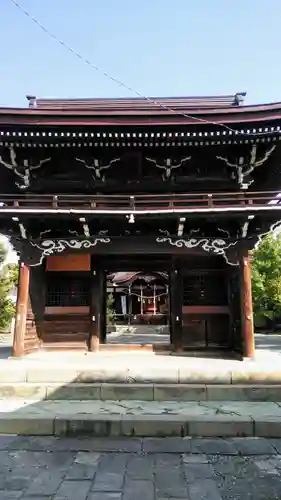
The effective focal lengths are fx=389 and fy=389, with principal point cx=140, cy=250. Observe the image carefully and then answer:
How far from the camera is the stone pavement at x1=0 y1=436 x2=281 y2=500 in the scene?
4391mm

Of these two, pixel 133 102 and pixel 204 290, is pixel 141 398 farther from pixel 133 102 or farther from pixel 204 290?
pixel 133 102

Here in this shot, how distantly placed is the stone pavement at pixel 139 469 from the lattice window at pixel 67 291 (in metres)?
6.39

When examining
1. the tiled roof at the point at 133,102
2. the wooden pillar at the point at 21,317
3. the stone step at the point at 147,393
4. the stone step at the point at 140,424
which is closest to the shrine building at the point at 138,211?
the wooden pillar at the point at 21,317

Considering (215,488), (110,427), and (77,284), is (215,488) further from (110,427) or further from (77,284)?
(77,284)

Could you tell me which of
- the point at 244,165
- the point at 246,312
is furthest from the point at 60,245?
the point at 244,165

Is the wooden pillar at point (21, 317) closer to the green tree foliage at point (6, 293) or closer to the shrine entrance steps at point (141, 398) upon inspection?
the shrine entrance steps at point (141, 398)

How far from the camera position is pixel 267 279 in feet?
91.2

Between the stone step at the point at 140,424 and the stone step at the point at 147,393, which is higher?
the stone step at the point at 147,393

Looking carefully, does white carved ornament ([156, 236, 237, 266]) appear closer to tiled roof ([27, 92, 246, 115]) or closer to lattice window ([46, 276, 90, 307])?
lattice window ([46, 276, 90, 307])

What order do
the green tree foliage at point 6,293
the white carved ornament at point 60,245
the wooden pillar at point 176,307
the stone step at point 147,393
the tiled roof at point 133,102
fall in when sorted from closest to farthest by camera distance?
the stone step at point 147,393 → the white carved ornament at point 60,245 → the wooden pillar at point 176,307 → the tiled roof at point 133,102 → the green tree foliage at point 6,293

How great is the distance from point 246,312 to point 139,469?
262 inches

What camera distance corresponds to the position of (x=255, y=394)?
839cm

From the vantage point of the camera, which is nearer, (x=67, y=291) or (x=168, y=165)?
(x=168, y=165)

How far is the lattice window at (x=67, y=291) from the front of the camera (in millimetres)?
12695
